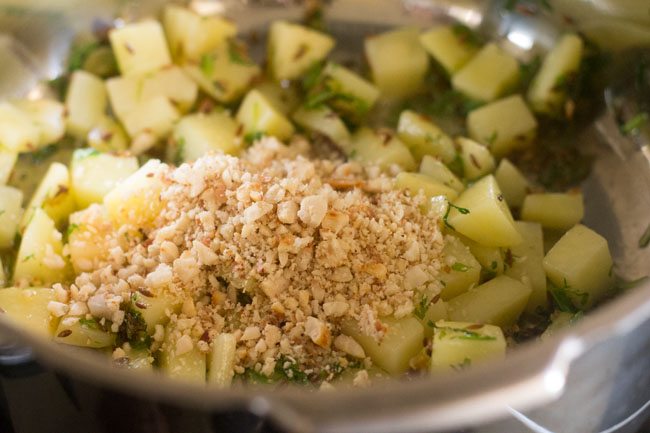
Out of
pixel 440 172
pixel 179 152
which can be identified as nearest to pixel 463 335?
pixel 440 172

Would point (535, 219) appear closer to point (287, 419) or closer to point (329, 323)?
point (329, 323)

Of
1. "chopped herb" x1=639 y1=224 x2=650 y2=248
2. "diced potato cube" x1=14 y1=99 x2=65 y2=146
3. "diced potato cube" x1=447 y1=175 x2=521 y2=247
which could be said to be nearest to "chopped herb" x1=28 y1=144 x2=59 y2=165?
"diced potato cube" x1=14 y1=99 x2=65 y2=146

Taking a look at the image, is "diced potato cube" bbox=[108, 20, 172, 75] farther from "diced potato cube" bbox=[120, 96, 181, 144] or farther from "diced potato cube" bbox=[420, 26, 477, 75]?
"diced potato cube" bbox=[420, 26, 477, 75]

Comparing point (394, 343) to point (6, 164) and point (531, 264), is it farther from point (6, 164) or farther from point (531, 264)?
point (6, 164)

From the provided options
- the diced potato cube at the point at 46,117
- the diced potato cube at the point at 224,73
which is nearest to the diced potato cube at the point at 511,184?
the diced potato cube at the point at 224,73

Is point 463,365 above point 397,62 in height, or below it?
below

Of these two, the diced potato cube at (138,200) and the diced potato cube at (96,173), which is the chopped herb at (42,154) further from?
the diced potato cube at (138,200)
